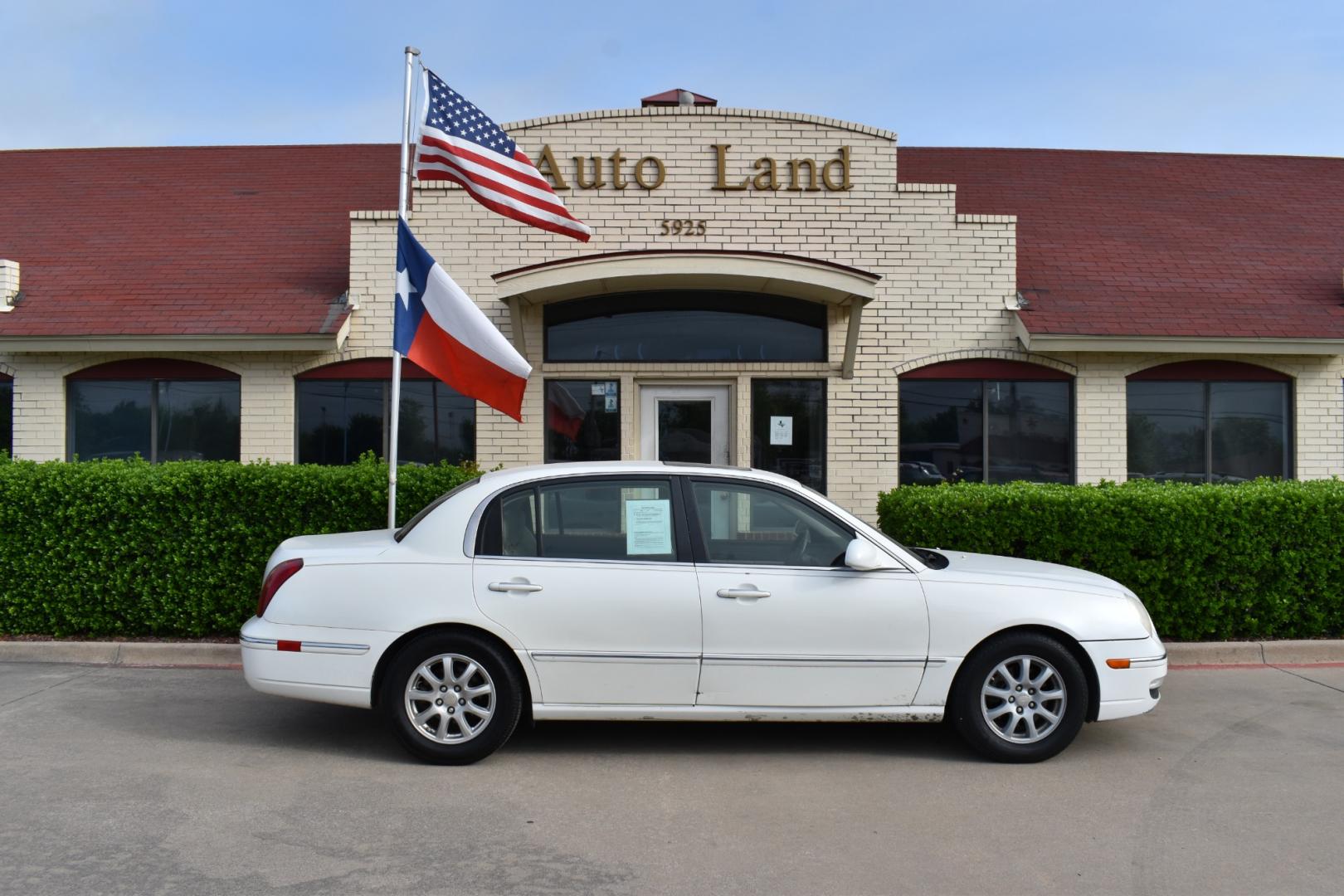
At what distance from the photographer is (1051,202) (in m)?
13.7

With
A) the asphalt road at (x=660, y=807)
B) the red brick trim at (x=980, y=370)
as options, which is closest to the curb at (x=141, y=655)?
the asphalt road at (x=660, y=807)

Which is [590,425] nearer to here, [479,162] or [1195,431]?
[479,162]

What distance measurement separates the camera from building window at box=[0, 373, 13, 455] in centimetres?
1156

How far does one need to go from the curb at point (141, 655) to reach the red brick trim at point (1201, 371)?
891 centimetres

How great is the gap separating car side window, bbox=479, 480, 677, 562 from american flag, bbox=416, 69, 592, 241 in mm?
3494

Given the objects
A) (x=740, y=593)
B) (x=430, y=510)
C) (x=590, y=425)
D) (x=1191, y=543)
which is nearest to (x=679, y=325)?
(x=590, y=425)

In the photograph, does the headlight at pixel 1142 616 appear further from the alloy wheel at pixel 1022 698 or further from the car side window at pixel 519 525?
the car side window at pixel 519 525

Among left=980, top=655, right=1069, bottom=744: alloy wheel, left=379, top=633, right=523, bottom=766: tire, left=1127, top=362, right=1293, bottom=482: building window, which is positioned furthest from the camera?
left=1127, top=362, right=1293, bottom=482: building window

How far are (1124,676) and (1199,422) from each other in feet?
21.4

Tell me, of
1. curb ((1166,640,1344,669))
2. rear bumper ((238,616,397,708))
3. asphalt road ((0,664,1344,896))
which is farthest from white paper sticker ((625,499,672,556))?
curb ((1166,640,1344,669))

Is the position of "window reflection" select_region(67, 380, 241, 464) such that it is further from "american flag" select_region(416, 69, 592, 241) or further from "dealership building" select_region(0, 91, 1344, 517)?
"american flag" select_region(416, 69, 592, 241)

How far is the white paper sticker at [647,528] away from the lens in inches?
234

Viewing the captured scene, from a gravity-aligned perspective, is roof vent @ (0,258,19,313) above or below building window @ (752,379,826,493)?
above

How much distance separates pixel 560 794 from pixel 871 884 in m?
1.69
